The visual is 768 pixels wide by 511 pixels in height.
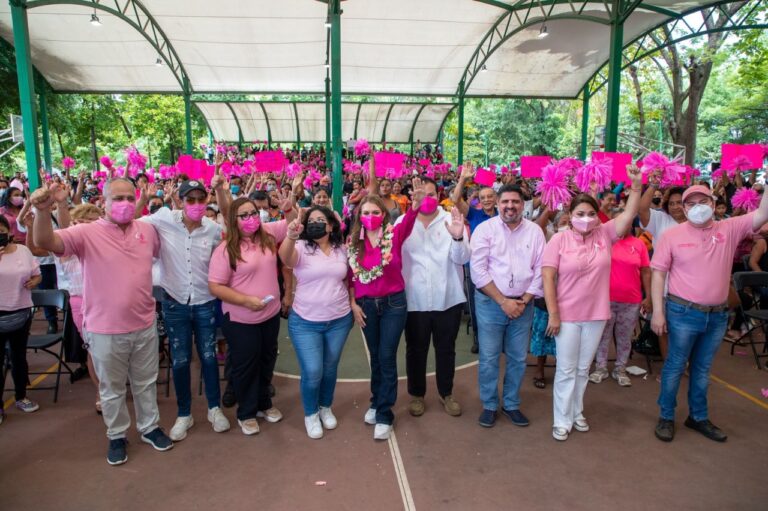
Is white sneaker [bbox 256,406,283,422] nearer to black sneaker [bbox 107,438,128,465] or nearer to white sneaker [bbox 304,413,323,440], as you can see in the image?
white sneaker [bbox 304,413,323,440]

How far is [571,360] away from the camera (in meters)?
3.65

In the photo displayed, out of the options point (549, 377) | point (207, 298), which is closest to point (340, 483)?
point (207, 298)

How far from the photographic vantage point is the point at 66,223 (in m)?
3.82

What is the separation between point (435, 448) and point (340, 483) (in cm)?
78

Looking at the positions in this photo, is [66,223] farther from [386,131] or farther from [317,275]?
[386,131]

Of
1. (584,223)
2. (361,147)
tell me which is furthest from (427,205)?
(361,147)

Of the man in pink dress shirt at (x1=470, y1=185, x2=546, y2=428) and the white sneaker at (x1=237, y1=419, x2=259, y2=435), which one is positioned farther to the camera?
the white sneaker at (x1=237, y1=419, x2=259, y2=435)

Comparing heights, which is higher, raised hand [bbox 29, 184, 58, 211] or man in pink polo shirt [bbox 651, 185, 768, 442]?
raised hand [bbox 29, 184, 58, 211]

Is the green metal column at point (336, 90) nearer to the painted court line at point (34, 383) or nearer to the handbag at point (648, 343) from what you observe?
the painted court line at point (34, 383)

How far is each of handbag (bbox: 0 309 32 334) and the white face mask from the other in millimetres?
5290

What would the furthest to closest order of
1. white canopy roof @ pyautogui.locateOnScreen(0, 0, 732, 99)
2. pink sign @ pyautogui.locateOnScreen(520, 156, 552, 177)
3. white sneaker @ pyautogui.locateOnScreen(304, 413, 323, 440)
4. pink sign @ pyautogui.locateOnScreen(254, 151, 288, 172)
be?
white canopy roof @ pyautogui.locateOnScreen(0, 0, 732, 99) → pink sign @ pyautogui.locateOnScreen(254, 151, 288, 172) → pink sign @ pyautogui.locateOnScreen(520, 156, 552, 177) → white sneaker @ pyautogui.locateOnScreen(304, 413, 323, 440)

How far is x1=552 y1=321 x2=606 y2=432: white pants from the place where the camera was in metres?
3.62

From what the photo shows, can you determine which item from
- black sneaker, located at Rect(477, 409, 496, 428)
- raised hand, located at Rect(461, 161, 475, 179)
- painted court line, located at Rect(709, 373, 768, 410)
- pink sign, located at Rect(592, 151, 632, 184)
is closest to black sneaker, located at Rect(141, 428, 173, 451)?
black sneaker, located at Rect(477, 409, 496, 428)

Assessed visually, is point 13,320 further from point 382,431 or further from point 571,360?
point 571,360
